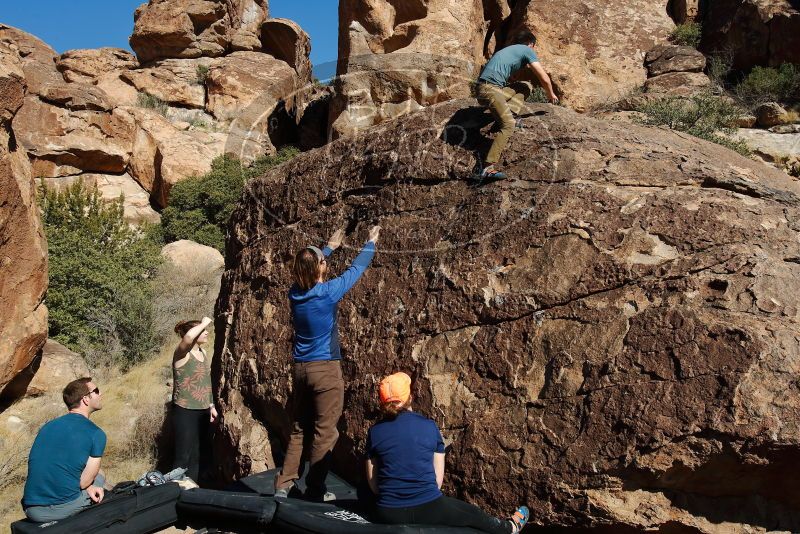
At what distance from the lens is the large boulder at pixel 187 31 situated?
25688mm

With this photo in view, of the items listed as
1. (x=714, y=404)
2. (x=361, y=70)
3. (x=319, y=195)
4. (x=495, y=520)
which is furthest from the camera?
(x=361, y=70)

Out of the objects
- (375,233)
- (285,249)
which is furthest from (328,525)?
(285,249)

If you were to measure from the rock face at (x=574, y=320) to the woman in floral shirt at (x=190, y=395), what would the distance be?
384mm

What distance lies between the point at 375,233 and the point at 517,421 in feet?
5.25

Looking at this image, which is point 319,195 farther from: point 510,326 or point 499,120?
point 510,326

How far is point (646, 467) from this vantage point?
10.5 ft

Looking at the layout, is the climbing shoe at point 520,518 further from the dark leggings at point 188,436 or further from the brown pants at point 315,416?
the dark leggings at point 188,436

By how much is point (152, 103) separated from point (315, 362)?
79.0ft

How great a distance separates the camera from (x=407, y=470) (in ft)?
10.5

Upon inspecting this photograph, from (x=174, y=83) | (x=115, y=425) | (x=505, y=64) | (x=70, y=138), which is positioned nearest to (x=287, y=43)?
(x=174, y=83)

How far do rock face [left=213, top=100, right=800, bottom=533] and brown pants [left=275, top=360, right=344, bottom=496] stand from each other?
1.49 ft

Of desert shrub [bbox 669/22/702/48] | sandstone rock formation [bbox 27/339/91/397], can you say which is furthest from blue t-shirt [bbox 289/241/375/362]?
desert shrub [bbox 669/22/702/48]

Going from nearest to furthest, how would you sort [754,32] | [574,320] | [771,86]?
1. [574,320]
2. [771,86]
3. [754,32]

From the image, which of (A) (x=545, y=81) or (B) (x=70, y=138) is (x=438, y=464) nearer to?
(A) (x=545, y=81)
